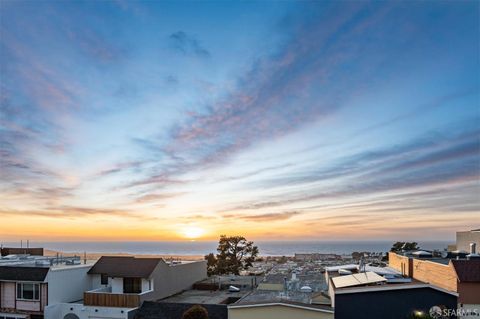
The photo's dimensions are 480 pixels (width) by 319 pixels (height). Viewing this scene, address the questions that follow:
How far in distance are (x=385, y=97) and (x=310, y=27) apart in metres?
5.43

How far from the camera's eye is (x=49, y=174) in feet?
105

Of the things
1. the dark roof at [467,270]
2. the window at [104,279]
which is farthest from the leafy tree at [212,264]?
→ the dark roof at [467,270]

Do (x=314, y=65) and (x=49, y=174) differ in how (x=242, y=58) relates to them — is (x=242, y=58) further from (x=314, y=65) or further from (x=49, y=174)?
(x=49, y=174)

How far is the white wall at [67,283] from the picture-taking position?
26219mm

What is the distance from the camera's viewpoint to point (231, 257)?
4778 centimetres

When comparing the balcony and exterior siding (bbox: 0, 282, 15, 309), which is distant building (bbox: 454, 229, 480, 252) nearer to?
the balcony

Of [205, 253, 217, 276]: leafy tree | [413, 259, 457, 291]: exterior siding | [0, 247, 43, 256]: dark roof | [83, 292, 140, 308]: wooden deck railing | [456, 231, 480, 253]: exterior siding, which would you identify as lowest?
[205, 253, 217, 276]: leafy tree

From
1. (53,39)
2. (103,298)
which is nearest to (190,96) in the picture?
(53,39)

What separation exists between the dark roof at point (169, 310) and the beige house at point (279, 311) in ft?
6.35

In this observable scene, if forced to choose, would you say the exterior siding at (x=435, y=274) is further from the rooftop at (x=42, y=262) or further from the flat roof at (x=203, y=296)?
the rooftop at (x=42, y=262)

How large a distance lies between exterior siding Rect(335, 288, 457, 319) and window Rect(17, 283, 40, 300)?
57.8ft

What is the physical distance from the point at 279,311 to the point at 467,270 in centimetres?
842

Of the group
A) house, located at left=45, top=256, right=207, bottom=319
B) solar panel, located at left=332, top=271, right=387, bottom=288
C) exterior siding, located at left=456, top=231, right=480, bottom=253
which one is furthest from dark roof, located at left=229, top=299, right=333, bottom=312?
exterior siding, located at left=456, top=231, right=480, bottom=253

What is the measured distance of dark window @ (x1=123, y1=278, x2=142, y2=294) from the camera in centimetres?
2783
